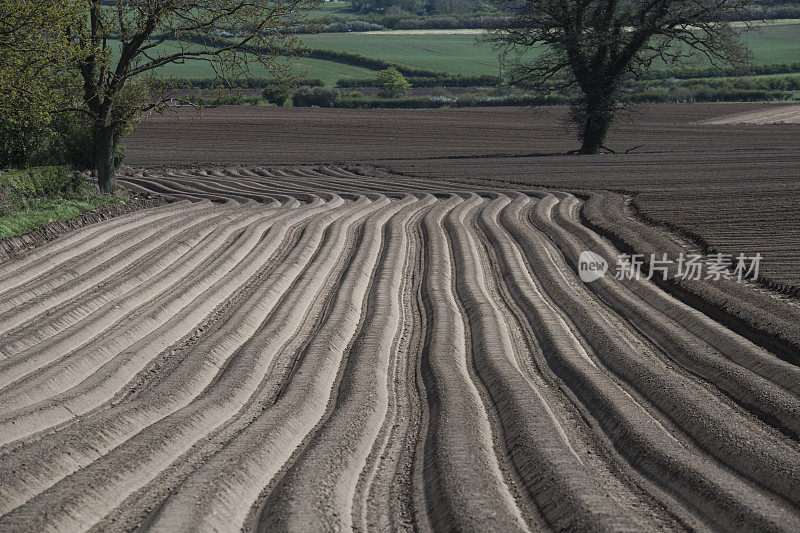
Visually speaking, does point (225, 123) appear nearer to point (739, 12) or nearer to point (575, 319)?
point (739, 12)

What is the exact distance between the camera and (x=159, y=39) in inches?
736

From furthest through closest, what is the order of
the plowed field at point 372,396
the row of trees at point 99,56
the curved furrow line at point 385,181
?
the curved furrow line at point 385,181, the row of trees at point 99,56, the plowed field at point 372,396

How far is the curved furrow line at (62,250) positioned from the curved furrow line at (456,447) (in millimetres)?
6239

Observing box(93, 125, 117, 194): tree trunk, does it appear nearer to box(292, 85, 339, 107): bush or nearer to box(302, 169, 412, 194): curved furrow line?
box(302, 169, 412, 194): curved furrow line

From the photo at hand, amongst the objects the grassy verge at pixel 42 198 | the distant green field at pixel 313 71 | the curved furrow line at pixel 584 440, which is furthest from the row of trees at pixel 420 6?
the curved furrow line at pixel 584 440

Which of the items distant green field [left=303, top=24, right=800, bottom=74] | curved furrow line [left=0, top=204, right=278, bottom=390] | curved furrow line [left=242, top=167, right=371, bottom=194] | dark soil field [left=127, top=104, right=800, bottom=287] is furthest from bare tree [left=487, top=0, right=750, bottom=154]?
distant green field [left=303, top=24, right=800, bottom=74]

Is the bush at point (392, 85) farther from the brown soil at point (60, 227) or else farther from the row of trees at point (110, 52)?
the brown soil at point (60, 227)

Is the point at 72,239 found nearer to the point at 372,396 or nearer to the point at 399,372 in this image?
the point at 399,372

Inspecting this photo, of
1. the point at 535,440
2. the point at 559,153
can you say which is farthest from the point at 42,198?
the point at 559,153

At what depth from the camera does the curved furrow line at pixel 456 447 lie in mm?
4680

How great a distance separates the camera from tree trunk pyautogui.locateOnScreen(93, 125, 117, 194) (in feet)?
63.7

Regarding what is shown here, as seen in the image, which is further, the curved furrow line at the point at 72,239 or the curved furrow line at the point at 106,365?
the curved furrow line at the point at 72,239

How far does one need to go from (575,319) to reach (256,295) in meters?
4.47

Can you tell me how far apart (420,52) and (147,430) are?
8696cm
